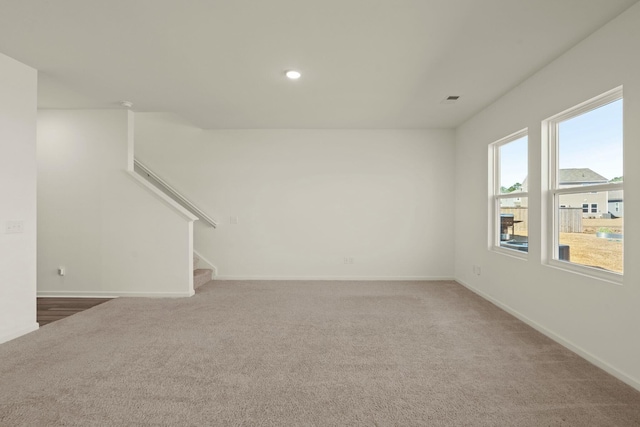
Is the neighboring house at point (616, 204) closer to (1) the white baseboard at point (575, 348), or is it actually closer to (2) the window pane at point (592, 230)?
Answer: (2) the window pane at point (592, 230)

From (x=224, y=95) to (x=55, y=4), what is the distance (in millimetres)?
1814

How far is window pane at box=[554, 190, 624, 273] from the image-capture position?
2.40 m

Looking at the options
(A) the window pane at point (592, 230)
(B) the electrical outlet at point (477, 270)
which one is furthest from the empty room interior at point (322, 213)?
(B) the electrical outlet at point (477, 270)

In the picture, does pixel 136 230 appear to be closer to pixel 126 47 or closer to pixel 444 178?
pixel 126 47

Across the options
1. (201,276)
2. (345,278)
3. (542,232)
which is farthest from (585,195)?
(201,276)

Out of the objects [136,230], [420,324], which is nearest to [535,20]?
[420,324]

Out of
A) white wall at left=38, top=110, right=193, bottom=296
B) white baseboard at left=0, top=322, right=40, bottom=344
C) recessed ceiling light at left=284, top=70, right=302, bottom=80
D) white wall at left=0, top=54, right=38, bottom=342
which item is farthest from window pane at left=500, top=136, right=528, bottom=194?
white baseboard at left=0, top=322, right=40, bottom=344

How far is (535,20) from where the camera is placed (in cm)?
225

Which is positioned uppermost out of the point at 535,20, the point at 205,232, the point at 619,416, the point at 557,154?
the point at 535,20

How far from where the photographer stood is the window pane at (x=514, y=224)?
3.58 metres

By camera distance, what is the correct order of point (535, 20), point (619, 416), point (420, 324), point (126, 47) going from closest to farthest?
point (619, 416)
point (535, 20)
point (126, 47)
point (420, 324)

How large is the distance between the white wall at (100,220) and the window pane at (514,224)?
4197 millimetres

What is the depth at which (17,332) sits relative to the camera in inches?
115

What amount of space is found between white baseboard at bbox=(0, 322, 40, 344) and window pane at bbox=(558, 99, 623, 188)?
5266 mm
